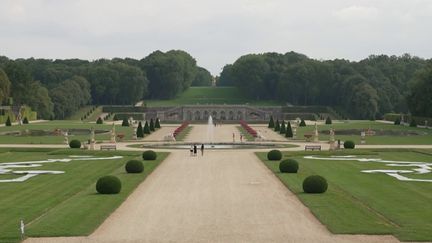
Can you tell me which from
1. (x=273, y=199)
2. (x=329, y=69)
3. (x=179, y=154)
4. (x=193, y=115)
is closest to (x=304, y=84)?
(x=329, y=69)

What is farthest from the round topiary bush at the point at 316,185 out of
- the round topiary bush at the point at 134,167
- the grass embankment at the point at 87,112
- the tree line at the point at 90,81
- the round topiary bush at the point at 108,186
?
the grass embankment at the point at 87,112

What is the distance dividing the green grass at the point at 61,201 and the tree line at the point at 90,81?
5926cm

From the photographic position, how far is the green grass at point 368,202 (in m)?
19.1

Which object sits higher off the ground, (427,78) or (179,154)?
(427,78)

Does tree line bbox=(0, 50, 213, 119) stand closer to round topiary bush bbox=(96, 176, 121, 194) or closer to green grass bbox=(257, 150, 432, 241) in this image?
green grass bbox=(257, 150, 432, 241)

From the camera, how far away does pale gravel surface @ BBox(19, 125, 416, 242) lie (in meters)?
18.1

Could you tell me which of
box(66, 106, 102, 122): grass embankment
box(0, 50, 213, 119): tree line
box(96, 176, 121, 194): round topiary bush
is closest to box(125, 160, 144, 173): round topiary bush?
box(96, 176, 121, 194): round topiary bush

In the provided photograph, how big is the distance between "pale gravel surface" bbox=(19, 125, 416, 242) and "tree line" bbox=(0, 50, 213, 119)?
64266mm

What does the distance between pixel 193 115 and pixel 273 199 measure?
100163 millimetres

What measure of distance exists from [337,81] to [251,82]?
23111 millimetres

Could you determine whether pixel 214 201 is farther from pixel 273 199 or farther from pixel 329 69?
pixel 329 69

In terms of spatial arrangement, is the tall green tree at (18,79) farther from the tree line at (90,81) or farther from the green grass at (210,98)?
the green grass at (210,98)

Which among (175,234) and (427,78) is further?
(427,78)

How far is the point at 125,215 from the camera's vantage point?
21.3m
